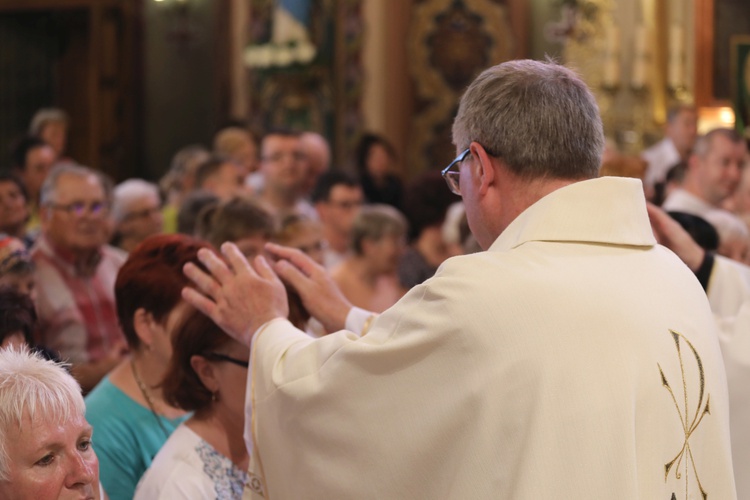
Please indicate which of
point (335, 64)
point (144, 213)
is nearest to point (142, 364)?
point (144, 213)

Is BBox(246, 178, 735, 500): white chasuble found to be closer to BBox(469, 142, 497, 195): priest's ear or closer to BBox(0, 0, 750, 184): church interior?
BBox(469, 142, 497, 195): priest's ear

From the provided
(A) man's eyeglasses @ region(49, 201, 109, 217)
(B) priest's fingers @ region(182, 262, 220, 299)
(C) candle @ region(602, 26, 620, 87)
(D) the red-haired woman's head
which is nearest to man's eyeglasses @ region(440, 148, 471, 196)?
(B) priest's fingers @ region(182, 262, 220, 299)

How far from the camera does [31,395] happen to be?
91.3 inches

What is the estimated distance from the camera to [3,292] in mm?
3152

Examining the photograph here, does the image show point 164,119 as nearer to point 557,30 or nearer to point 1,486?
point 557,30

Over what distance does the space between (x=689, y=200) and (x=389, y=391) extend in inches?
177

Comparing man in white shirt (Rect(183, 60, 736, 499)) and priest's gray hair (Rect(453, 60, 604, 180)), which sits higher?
priest's gray hair (Rect(453, 60, 604, 180))

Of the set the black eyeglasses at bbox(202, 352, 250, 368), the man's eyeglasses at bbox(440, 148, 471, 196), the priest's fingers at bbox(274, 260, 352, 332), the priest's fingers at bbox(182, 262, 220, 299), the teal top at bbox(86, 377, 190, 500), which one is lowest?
the teal top at bbox(86, 377, 190, 500)

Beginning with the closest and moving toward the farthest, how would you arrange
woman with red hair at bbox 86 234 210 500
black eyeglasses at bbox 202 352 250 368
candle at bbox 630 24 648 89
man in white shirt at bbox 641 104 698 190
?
black eyeglasses at bbox 202 352 250 368, woman with red hair at bbox 86 234 210 500, man in white shirt at bbox 641 104 698 190, candle at bbox 630 24 648 89

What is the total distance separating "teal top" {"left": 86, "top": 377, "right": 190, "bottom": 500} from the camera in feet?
10.6

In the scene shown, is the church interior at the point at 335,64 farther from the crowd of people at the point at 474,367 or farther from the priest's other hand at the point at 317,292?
the crowd of people at the point at 474,367

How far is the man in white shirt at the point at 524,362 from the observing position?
7.65ft

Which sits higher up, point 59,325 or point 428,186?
point 428,186

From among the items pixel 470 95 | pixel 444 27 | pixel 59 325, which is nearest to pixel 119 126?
pixel 444 27
